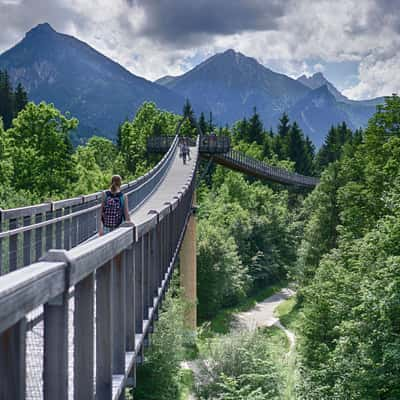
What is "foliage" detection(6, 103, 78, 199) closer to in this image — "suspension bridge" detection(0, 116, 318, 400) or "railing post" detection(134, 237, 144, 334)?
"suspension bridge" detection(0, 116, 318, 400)

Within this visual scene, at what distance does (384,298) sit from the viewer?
14.9 metres

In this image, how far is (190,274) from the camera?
3192cm

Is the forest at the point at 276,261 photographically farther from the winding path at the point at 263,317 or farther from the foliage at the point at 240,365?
the winding path at the point at 263,317

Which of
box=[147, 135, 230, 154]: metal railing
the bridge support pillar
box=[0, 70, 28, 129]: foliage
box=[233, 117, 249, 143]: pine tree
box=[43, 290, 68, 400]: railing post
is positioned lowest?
the bridge support pillar

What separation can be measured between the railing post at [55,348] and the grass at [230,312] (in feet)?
98.4

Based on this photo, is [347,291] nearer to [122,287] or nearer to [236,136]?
[122,287]

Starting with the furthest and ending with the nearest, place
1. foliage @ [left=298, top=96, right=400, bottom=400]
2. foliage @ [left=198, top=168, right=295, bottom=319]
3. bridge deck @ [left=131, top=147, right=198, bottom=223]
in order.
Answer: foliage @ [left=198, top=168, right=295, bottom=319]
bridge deck @ [left=131, top=147, right=198, bottom=223]
foliage @ [left=298, top=96, right=400, bottom=400]

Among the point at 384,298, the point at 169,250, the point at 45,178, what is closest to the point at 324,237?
the point at 45,178

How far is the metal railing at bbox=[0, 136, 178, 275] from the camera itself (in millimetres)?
7996

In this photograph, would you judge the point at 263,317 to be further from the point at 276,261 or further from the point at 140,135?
the point at 140,135

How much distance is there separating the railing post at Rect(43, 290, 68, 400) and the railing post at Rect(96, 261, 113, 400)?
3.87 feet

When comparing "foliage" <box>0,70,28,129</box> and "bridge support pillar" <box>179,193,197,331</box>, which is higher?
"foliage" <box>0,70,28,129</box>

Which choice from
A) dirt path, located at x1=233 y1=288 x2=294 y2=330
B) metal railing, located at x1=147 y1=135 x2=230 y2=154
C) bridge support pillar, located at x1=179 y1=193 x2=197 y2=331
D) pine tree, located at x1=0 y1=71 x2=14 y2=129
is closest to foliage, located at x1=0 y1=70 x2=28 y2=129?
pine tree, located at x1=0 y1=71 x2=14 y2=129

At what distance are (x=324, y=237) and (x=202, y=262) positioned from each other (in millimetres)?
8226
